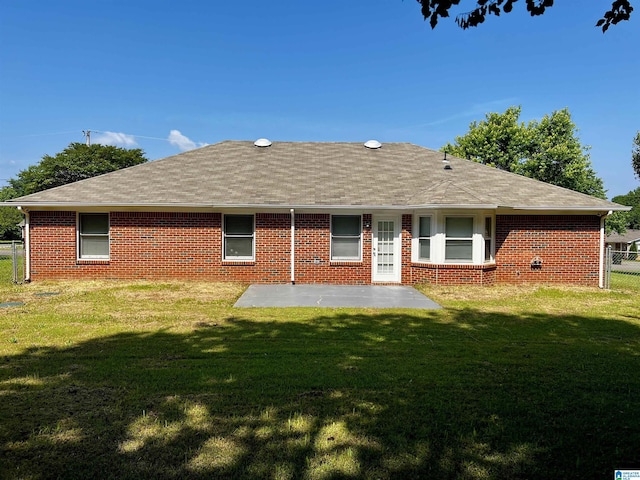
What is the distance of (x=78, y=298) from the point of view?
9.87 m

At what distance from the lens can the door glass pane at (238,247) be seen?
43.3ft

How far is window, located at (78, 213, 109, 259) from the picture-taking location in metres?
13.0

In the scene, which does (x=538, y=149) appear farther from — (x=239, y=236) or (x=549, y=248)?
(x=239, y=236)

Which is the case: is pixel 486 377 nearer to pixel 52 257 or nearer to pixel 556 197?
pixel 556 197

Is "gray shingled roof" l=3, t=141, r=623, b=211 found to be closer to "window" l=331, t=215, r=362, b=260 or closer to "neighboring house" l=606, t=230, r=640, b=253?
"window" l=331, t=215, r=362, b=260

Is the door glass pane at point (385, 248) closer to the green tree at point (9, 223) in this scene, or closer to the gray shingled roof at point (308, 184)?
the gray shingled roof at point (308, 184)

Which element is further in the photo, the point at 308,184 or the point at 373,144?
the point at 373,144

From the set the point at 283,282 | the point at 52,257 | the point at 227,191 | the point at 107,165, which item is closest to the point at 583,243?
the point at 283,282

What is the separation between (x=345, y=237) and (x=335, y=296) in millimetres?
3064

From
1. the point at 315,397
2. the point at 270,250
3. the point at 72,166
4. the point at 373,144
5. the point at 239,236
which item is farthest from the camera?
the point at 72,166

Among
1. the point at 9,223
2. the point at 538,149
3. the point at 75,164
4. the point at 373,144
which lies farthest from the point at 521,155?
the point at 9,223

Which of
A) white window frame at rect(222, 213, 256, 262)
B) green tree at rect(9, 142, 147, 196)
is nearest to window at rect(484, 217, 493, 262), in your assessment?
white window frame at rect(222, 213, 256, 262)

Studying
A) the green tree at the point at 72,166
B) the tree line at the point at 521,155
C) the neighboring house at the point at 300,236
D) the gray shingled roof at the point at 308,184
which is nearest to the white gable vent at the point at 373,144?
the gray shingled roof at the point at 308,184

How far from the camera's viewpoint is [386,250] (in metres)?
13.2
